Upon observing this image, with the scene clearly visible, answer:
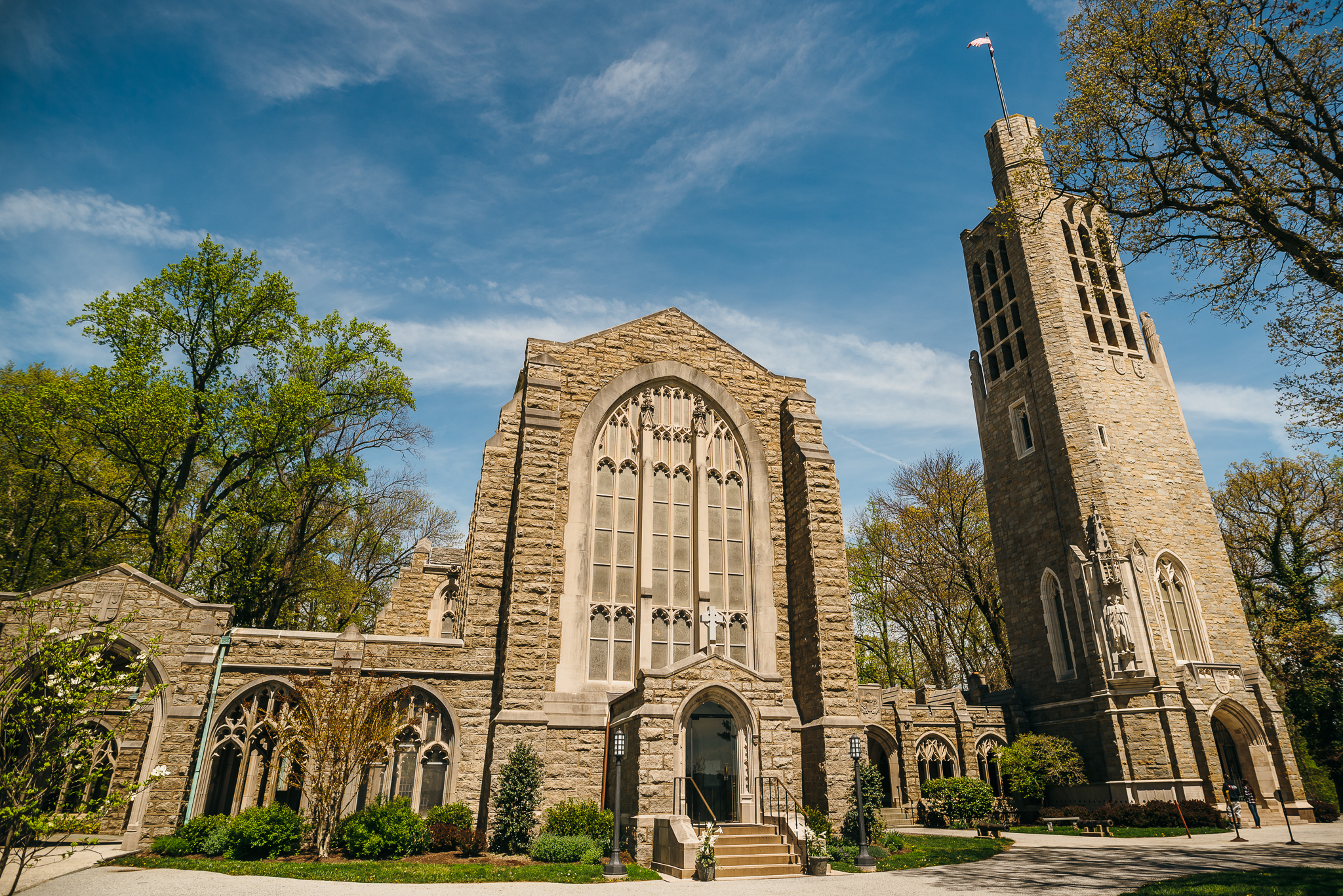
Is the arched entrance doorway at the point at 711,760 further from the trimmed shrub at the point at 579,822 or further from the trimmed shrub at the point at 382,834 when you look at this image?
the trimmed shrub at the point at 382,834

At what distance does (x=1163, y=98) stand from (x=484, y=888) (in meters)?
16.4

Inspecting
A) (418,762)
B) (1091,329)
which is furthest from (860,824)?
(1091,329)

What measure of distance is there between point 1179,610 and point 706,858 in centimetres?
1898

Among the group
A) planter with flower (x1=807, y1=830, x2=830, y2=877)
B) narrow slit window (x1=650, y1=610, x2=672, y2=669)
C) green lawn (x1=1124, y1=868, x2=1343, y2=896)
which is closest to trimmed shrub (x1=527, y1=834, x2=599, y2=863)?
planter with flower (x1=807, y1=830, x2=830, y2=877)

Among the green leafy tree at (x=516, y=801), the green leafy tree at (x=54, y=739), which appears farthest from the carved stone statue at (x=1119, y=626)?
the green leafy tree at (x=54, y=739)

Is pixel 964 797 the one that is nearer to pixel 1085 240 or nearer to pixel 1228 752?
pixel 1228 752

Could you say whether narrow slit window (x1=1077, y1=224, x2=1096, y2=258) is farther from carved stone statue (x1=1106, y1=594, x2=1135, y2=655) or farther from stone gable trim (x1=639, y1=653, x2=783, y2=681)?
stone gable trim (x1=639, y1=653, x2=783, y2=681)

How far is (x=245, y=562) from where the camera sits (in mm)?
23578

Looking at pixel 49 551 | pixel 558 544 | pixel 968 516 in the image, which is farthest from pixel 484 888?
pixel 968 516

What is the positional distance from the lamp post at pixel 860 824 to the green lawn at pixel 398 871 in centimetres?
395

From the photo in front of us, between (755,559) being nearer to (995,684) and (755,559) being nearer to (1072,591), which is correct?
(1072,591)

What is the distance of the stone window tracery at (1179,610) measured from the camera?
2172 centimetres

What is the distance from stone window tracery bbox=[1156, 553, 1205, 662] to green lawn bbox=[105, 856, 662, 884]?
19.0m

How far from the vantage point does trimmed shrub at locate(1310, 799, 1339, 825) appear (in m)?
20.3
